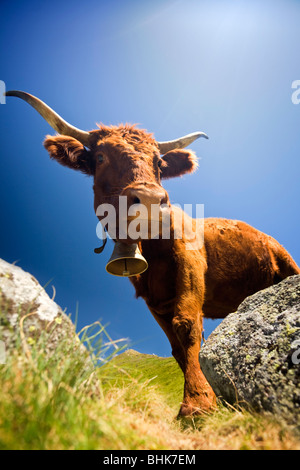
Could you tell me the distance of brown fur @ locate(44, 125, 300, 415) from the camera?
14.0 feet

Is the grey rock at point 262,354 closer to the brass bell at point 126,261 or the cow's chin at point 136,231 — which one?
the cow's chin at point 136,231

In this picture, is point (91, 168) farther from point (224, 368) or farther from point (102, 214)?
point (224, 368)

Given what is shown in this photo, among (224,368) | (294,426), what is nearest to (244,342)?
(224,368)

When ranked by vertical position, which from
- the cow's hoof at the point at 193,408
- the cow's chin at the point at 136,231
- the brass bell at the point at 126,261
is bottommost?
the cow's hoof at the point at 193,408

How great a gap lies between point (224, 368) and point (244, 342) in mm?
300

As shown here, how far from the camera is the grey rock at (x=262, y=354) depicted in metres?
2.08

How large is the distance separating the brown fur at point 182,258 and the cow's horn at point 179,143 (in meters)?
0.54

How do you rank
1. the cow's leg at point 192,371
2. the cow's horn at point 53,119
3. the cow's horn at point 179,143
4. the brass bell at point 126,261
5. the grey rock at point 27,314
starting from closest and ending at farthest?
the grey rock at point 27,314 < the cow's leg at point 192,371 < the brass bell at point 126,261 < the cow's horn at point 53,119 < the cow's horn at point 179,143

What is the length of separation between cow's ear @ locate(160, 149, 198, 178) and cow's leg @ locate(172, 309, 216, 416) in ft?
12.4

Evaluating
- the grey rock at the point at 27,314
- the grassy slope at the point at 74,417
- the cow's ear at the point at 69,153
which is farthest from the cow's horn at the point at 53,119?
the grassy slope at the point at 74,417

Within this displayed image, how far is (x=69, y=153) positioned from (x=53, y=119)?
1.25 meters

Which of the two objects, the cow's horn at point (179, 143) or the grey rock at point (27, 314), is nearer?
the grey rock at point (27, 314)

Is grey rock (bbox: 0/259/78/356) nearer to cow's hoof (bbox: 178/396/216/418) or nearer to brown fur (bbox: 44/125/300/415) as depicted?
cow's hoof (bbox: 178/396/216/418)
